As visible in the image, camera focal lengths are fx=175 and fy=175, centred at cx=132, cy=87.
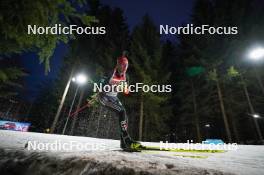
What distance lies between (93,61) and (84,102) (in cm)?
740

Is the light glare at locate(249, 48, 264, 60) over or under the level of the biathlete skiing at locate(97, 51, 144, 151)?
over

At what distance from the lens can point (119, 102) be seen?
16.1 ft

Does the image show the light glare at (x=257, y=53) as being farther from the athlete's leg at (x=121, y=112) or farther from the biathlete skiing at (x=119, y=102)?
the athlete's leg at (x=121, y=112)

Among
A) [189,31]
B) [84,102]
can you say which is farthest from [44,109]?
[189,31]

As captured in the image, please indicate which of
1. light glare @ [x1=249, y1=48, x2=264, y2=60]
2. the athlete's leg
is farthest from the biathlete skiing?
light glare @ [x1=249, y1=48, x2=264, y2=60]

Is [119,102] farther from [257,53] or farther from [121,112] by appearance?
[257,53]

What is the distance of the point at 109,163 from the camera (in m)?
2.49

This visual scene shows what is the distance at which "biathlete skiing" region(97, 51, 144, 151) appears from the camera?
4.63 meters

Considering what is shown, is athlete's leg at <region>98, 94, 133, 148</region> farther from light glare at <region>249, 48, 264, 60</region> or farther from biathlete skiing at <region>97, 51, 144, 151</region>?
light glare at <region>249, 48, 264, 60</region>

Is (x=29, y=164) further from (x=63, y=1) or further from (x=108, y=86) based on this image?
(x=63, y=1)

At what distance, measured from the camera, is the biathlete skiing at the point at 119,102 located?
463 centimetres

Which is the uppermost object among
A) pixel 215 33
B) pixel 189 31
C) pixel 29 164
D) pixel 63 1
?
pixel 189 31

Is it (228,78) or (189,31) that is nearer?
(228,78)

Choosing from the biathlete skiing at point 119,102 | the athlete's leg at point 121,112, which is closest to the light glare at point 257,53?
the biathlete skiing at point 119,102
